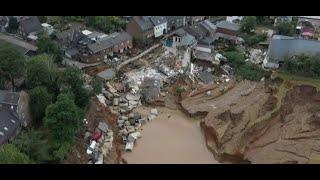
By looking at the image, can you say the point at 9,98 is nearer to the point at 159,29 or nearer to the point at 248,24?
the point at 159,29

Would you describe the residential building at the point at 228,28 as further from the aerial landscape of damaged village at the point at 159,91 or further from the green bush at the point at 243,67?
the green bush at the point at 243,67

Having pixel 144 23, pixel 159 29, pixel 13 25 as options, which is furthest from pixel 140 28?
pixel 13 25

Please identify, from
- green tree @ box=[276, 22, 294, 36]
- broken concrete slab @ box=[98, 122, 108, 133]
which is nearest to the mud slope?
green tree @ box=[276, 22, 294, 36]

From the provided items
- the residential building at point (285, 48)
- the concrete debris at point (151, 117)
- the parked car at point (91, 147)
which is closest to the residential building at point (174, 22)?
the residential building at point (285, 48)

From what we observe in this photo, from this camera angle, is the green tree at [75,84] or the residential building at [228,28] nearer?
the green tree at [75,84]

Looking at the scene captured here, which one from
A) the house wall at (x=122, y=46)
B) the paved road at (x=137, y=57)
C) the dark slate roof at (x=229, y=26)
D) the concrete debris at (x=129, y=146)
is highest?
the dark slate roof at (x=229, y=26)

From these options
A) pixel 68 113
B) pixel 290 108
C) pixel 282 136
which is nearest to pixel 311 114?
pixel 290 108

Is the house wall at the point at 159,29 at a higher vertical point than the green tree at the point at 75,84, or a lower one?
lower
